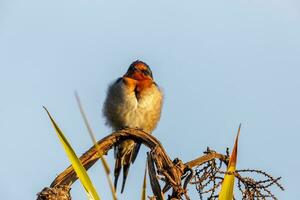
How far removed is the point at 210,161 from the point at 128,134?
618mm

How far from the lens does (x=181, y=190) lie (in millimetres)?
2521

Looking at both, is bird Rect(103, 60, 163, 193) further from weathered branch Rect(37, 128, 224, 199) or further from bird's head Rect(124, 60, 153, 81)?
weathered branch Rect(37, 128, 224, 199)

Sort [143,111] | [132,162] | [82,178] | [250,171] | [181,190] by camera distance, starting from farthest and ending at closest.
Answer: [143,111] → [132,162] → [250,171] → [181,190] → [82,178]

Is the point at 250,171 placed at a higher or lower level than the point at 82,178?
higher

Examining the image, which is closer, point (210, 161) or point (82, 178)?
point (82, 178)

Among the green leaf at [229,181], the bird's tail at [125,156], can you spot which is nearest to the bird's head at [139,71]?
the bird's tail at [125,156]

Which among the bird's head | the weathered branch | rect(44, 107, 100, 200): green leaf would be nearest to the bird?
the bird's head

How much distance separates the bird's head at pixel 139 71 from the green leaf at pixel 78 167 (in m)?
4.46

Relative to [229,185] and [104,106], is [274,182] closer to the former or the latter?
[229,185]

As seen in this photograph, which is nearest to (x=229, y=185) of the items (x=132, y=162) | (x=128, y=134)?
(x=128, y=134)

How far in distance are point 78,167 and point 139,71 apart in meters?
4.67

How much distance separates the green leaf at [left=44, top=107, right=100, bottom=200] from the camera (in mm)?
2277

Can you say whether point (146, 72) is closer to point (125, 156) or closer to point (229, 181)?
point (125, 156)

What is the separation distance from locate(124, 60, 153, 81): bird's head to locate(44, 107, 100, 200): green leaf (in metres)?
4.46
